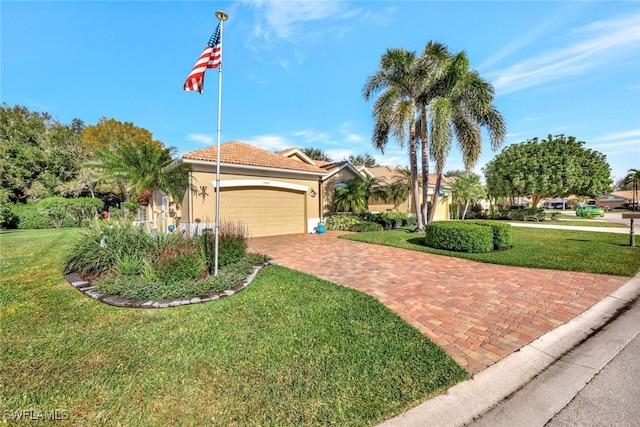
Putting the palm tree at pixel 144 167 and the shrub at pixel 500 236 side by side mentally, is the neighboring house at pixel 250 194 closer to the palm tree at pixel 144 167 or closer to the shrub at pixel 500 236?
the palm tree at pixel 144 167

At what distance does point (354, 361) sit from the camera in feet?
9.60

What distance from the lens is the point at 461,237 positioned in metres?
9.22

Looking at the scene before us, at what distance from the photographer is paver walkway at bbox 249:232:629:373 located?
3523mm

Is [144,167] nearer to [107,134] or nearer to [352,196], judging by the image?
[352,196]

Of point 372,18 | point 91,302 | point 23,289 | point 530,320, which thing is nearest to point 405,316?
point 530,320

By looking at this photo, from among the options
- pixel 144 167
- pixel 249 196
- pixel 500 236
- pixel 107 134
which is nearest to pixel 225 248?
pixel 249 196

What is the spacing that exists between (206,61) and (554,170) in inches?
1159

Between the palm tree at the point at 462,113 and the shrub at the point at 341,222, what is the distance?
5868mm

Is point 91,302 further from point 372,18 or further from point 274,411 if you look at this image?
point 372,18

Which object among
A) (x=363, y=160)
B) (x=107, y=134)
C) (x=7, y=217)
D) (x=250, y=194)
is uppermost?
(x=363, y=160)

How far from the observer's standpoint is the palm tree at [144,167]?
404 inches

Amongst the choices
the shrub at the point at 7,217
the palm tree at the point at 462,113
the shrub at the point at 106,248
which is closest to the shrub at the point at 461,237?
the palm tree at the point at 462,113

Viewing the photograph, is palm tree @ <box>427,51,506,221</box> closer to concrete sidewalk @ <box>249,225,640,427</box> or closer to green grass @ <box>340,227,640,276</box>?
green grass @ <box>340,227,640,276</box>
